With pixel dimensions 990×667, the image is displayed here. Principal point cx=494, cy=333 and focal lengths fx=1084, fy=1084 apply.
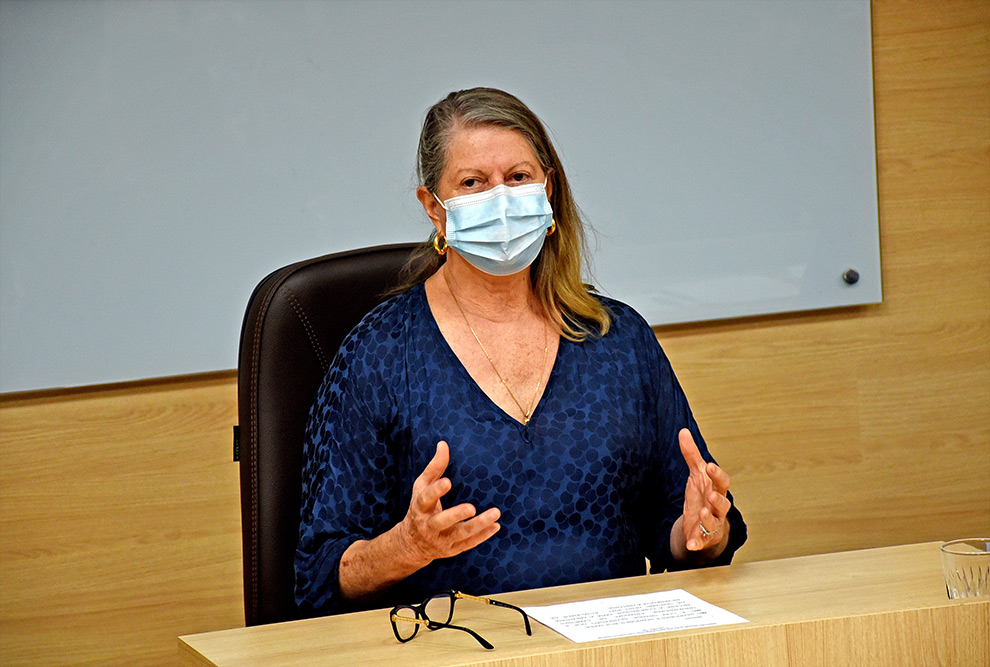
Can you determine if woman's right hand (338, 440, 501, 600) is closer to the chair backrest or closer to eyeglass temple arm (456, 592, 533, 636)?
eyeglass temple arm (456, 592, 533, 636)

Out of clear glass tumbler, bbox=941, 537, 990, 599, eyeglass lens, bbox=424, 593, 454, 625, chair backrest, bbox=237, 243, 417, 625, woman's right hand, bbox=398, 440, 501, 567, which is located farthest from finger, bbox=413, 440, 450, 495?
clear glass tumbler, bbox=941, 537, 990, 599

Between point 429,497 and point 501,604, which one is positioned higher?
point 429,497

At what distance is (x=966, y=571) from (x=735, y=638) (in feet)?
0.82

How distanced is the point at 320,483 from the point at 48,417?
1370 millimetres

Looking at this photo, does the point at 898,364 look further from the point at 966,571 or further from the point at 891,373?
the point at 966,571

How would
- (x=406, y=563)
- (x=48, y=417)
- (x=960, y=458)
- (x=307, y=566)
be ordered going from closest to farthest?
(x=406, y=563), (x=307, y=566), (x=48, y=417), (x=960, y=458)

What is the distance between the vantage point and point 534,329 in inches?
66.1

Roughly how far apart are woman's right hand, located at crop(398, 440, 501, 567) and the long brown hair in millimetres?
485

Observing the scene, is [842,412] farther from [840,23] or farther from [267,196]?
[267,196]

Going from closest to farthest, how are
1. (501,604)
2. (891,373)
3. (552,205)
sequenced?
(501,604)
(552,205)
(891,373)

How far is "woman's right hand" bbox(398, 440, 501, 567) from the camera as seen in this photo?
3.90ft

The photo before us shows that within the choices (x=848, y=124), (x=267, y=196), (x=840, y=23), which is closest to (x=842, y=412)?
(x=848, y=124)

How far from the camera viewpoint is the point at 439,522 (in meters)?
1.20

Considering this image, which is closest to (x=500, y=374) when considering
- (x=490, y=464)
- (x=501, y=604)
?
(x=490, y=464)
